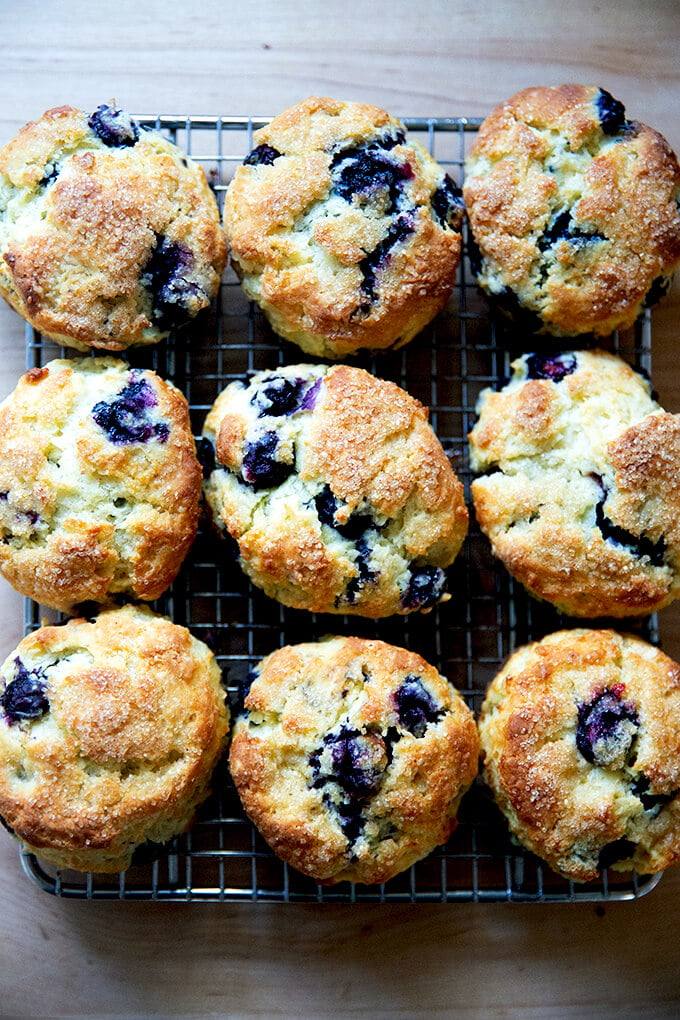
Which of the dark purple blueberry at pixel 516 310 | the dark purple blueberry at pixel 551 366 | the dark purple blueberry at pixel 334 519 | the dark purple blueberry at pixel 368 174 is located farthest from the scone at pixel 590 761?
the dark purple blueberry at pixel 368 174

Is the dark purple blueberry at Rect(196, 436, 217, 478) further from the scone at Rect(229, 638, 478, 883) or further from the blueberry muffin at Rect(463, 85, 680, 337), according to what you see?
the blueberry muffin at Rect(463, 85, 680, 337)

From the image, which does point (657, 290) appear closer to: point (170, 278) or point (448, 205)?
point (448, 205)

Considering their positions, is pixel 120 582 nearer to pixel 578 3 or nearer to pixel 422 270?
pixel 422 270

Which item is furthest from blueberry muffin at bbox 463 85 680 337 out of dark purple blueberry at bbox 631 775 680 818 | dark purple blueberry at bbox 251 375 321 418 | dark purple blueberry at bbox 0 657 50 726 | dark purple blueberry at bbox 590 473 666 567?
dark purple blueberry at bbox 0 657 50 726

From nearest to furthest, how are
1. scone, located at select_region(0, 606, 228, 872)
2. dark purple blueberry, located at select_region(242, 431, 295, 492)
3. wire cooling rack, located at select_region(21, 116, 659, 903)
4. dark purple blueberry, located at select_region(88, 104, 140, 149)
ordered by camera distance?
scone, located at select_region(0, 606, 228, 872), dark purple blueberry, located at select_region(242, 431, 295, 492), dark purple blueberry, located at select_region(88, 104, 140, 149), wire cooling rack, located at select_region(21, 116, 659, 903)

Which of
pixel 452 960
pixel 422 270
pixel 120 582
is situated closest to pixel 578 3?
pixel 422 270

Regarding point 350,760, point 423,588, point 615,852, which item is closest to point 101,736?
point 350,760
